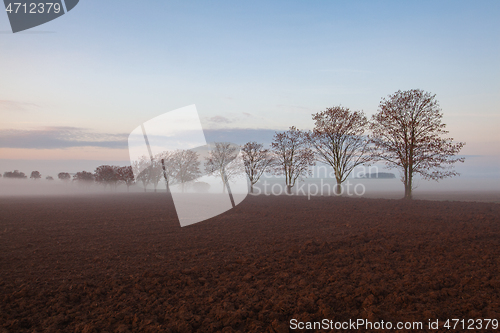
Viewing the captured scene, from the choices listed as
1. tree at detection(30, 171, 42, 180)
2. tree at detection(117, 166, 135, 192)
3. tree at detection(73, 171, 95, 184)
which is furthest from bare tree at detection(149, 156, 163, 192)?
tree at detection(30, 171, 42, 180)

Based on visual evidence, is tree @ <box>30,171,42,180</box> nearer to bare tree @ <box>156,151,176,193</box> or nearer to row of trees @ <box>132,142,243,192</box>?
row of trees @ <box>132,142,243,192</box>

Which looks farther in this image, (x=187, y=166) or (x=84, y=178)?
(x=84, y=178)

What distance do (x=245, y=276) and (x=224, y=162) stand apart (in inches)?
1751

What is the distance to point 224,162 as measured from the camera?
51.8 metres

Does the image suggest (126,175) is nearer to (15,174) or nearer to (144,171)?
(144,171)

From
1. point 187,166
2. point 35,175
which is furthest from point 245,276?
point 35,175

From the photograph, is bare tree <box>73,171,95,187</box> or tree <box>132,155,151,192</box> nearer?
tree <box>132,155,151,192</box>

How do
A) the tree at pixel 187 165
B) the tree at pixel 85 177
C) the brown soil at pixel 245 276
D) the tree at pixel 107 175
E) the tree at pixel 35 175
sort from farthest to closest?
the tree at pixel 35 175 → the tree at pixel 85 177 → the tree at pixel 107 175 → the tree at pixel 187 165 → the brown soil at pixel 245 276

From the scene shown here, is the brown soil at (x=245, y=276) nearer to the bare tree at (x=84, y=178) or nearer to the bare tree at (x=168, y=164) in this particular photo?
the bare tree at (x=168, y=164)

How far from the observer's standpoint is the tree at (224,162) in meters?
50.8

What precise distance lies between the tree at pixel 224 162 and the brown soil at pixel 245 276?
3605cm

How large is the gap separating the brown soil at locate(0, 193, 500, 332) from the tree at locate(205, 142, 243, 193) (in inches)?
1419

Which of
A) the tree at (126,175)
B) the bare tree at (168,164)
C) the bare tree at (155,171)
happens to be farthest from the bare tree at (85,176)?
the bare tree at (168,164)

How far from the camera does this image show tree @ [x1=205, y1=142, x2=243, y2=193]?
2002 inches
